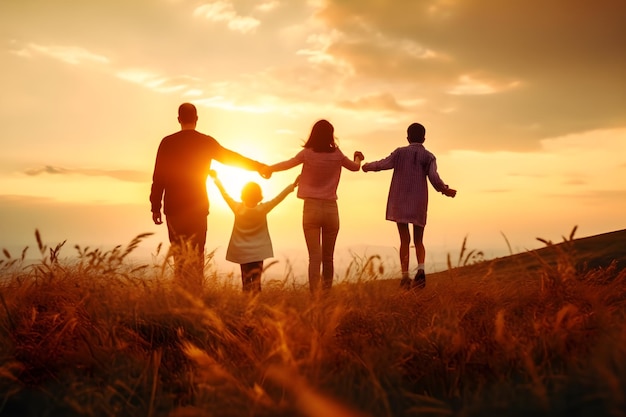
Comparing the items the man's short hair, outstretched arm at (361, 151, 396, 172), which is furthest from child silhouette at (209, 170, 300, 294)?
outstretched arm at (361, 151, 396, 172)

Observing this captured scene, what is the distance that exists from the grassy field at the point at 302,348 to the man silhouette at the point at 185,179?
6.16ft

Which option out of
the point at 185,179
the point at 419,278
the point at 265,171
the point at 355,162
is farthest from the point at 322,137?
the point at 419,278

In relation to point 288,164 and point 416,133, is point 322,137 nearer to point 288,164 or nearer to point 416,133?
point 288,164

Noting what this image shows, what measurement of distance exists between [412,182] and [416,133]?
2.75ft

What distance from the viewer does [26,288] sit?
20.1 ft

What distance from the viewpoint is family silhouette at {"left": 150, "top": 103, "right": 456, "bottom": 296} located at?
8484mm

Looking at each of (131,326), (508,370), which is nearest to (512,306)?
(508,370)

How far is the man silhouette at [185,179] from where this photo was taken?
8.41m

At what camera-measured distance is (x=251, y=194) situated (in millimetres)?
9070

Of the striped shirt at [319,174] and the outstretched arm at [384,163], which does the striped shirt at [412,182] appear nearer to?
the outstretched arm at [384,163]

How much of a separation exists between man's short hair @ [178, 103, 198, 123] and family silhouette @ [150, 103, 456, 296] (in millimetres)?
14

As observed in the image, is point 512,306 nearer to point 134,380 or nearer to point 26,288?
point 134,380

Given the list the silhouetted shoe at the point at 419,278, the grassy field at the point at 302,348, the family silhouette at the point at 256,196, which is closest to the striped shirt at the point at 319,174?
the family silhouette at the point at 256,196

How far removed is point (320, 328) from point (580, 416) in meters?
2.06
